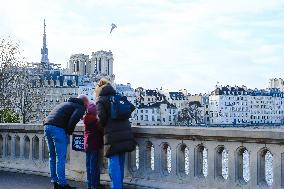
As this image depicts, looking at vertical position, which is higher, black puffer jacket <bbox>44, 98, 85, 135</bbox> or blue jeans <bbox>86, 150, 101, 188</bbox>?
black puffer jacket <bbox>44, 98, 85, 135</bbox>

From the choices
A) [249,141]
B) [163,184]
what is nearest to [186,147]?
[163,184]

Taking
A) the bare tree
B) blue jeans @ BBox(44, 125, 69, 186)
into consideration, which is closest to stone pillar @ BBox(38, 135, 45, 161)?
blue jeans @ BBox(44, 125, 69, 186)

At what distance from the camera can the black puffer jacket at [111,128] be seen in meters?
7.83

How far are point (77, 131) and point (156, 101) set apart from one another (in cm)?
16906

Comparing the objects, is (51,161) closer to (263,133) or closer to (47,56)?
(263,133)

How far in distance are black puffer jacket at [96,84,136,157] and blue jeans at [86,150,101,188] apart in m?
0.93

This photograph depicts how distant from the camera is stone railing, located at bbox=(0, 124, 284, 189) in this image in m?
7.03

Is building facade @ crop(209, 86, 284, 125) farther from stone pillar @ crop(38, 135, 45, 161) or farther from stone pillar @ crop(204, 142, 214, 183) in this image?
stone pillar @ crop(204, 142, 214, 183)

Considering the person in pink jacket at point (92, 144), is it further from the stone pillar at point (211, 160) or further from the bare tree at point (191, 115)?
the bare tree at point (191, 115)

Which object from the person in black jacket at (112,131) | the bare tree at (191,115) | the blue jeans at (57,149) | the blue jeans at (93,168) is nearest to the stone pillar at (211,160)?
the person in black jacket at (112,131)

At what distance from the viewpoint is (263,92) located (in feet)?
649

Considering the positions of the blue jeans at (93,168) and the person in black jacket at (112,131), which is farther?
the blue jeans at (93,168)

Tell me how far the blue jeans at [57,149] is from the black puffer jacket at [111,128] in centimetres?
94

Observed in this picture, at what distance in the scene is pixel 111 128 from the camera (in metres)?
7.84
